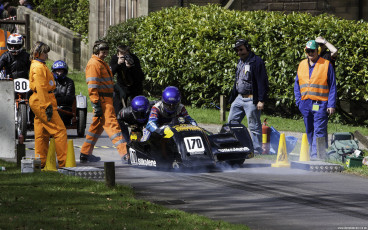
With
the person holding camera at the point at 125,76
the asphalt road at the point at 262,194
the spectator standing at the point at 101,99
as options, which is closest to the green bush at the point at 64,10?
the person holding camera at the point at 125,76

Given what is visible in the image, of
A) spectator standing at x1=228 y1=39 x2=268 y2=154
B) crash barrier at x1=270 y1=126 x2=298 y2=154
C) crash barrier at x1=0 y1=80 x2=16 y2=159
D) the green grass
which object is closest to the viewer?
the green grass

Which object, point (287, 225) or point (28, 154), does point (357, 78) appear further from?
point (287, 225)

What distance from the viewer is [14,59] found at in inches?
662

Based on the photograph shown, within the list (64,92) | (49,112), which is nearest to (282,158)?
(49,112)

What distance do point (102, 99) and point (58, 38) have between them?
18.7m

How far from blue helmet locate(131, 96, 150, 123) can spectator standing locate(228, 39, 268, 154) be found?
1.78 m

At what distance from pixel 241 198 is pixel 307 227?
73.3 inches

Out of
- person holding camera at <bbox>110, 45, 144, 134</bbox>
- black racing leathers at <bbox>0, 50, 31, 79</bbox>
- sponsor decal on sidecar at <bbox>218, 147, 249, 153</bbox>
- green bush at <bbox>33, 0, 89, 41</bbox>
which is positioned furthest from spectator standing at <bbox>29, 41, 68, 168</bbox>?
green bush at <bbox>33, 0, 89, 41</bbox>

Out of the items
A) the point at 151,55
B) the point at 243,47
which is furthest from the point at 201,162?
the point at 151,55

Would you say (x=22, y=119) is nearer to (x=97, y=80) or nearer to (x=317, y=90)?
(x=97, y=80)

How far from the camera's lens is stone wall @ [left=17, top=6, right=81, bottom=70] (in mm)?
31047

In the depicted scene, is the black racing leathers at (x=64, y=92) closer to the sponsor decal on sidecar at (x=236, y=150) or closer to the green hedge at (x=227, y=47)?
the green hedge at (x=227, y=47)

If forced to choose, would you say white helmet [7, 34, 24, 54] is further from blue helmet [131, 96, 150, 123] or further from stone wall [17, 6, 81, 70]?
stone wall [17, 6, 81, 70]

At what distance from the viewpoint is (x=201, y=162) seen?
485 inches
